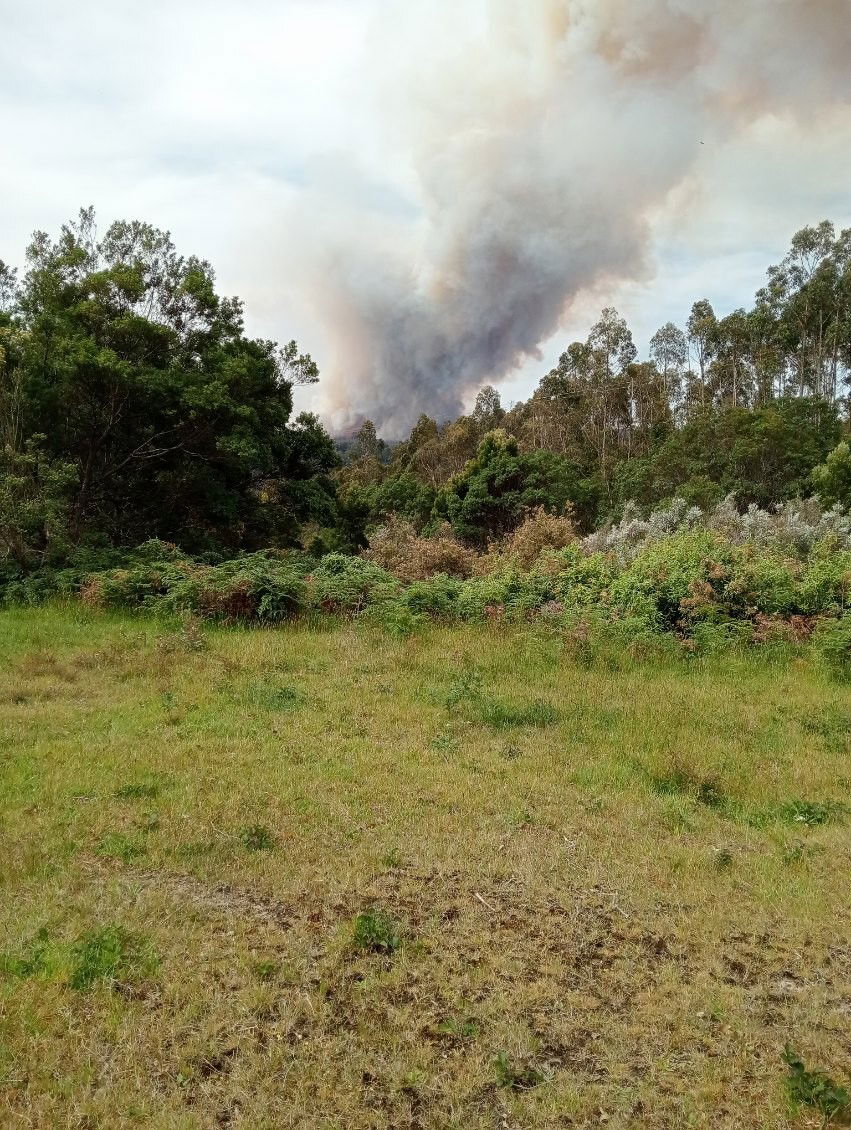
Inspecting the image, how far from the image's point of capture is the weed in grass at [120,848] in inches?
203

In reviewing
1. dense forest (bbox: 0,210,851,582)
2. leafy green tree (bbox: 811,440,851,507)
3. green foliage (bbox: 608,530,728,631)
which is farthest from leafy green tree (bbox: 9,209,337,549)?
leafy green tree (bbox: 811,440,851,507)

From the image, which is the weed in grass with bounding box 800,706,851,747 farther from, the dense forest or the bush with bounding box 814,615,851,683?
the dense forest

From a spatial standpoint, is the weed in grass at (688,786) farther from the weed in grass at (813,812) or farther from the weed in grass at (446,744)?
the weed in grass at (446,744)

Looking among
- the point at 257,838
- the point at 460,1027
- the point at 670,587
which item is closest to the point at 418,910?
the point at 460,1027

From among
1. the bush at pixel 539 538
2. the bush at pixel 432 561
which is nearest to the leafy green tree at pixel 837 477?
the bush at pixel 539 538

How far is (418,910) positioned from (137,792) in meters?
3.04

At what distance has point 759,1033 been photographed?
142 inches

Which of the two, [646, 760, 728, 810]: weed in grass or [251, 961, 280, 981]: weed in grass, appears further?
[646, 760, 728, 810]: weed in grass

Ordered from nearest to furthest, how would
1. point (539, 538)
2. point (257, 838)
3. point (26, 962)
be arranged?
point (26, 962), point (257, 838), point (539, 538)

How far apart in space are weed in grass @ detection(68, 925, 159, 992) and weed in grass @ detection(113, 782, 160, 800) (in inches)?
78.5

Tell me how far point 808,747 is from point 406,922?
549cm

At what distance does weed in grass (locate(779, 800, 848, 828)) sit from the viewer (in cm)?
602

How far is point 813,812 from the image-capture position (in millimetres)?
6133

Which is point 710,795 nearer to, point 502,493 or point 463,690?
point 463,690
